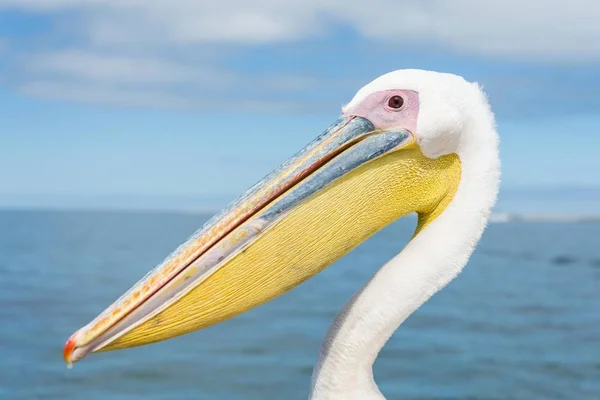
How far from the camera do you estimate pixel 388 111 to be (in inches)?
138

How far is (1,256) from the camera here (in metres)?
39.1

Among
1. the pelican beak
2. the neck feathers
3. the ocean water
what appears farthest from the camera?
the ocean water

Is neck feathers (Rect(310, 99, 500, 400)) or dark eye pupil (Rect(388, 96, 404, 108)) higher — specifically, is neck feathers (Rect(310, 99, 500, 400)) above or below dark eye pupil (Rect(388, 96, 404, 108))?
below

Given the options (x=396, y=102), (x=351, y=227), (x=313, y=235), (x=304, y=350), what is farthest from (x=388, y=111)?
(x=304, y=350)

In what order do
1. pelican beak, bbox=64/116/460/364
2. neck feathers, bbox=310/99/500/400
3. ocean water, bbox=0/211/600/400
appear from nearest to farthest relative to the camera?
pelican beak, bbox=64/116/460/364 < neck feathers, bbox=310/99/500/400 < ocean water, bbox=0/211/600/400

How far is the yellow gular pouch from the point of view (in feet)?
10.9

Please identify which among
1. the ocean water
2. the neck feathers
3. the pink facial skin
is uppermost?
the ocean water

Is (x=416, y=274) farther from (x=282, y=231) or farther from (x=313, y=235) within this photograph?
(x=282, y=231)

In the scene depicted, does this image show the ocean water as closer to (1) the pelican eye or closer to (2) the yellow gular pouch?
(2) the yellow gular pouch

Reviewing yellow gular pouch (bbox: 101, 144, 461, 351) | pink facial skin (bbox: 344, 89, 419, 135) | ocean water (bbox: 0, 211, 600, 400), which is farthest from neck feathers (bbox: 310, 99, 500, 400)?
ocean water (bbox: 0, 211, 600, 400)

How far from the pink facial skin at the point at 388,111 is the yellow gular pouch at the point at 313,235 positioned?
12 centimetres

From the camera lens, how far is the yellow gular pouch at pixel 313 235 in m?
3.31

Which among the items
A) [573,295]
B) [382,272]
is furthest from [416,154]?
[573,295]

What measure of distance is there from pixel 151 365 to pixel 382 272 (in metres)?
10.3
